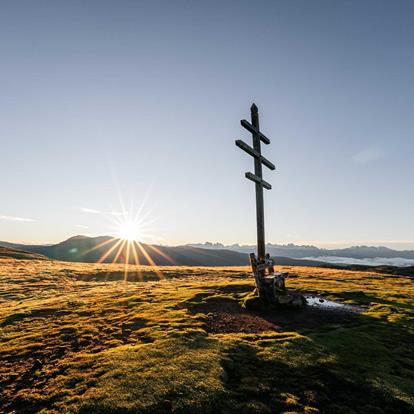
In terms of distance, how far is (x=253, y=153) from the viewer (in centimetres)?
2491

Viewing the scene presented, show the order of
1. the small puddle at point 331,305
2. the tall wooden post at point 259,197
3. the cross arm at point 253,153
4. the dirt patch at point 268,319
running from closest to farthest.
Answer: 1. the dirt patch at point 268,319
2. the cross arm at point 253,153
3. the tall wooden post at point 259,197
4. the small puddle at point 331,305

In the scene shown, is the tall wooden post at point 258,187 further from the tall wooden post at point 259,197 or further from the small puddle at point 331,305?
the small puddle at point 331,305

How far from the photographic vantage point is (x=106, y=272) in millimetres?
70000

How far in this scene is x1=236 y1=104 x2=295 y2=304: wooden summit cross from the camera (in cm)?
2439

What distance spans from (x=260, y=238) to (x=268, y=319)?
6.49 m

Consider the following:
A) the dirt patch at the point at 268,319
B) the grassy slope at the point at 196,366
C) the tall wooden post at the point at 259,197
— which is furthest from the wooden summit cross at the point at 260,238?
the grassy slope at the point at 196,366

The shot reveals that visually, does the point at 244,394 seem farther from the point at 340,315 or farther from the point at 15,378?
the point at 340,315

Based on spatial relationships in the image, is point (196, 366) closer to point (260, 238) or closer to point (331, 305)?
point (260, 238)

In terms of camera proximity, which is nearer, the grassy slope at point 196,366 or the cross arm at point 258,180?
the grassy slope at point 196,366

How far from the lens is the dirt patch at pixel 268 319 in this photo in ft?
67.2

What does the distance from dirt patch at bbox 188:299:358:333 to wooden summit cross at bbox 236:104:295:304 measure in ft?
4.69

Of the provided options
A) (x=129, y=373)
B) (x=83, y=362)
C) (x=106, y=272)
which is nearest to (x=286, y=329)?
(x=129, y=373)

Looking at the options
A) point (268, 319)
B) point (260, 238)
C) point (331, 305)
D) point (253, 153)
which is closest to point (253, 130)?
point (253, 153)

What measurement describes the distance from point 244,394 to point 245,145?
58.3 feet
